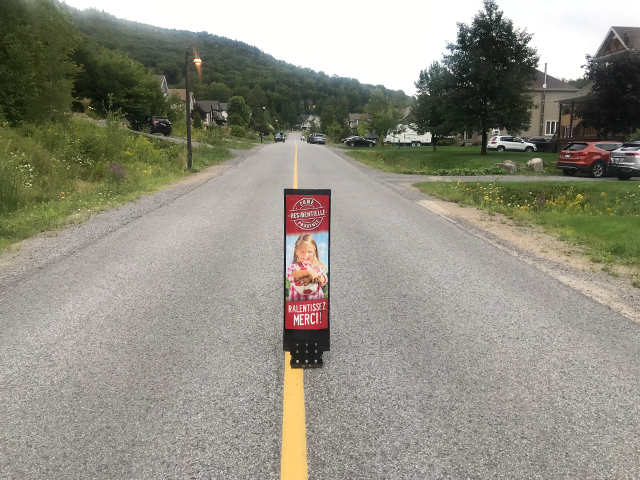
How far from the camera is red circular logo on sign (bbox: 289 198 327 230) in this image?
11.8 ft

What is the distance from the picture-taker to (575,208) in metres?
12.9

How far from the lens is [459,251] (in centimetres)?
834

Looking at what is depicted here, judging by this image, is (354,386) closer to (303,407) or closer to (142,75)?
(303,407)

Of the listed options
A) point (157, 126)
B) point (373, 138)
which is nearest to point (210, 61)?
point (373, 138)

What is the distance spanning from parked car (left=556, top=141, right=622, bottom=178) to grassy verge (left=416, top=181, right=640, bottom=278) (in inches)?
181

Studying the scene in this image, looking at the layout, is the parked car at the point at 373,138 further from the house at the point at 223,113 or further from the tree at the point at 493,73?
the house at the point at 223,113

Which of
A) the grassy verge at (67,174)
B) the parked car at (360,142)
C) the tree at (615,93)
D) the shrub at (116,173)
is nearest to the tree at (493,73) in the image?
the tree at (615,93)

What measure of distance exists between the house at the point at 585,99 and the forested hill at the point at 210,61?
5707 centimetres

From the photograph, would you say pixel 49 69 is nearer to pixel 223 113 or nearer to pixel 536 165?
pixel 536 165

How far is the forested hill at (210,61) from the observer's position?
113 metres

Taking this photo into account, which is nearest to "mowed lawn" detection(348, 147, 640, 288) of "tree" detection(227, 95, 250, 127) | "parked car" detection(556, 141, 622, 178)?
"parked car" detection(556, 141, 622, 178)

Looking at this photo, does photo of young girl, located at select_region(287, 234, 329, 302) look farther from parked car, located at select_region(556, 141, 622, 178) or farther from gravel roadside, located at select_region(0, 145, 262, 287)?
parked car, located at select_region(556, 141, 622, 178)

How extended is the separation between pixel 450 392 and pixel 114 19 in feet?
466

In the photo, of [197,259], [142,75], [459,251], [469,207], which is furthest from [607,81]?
[142,75]
